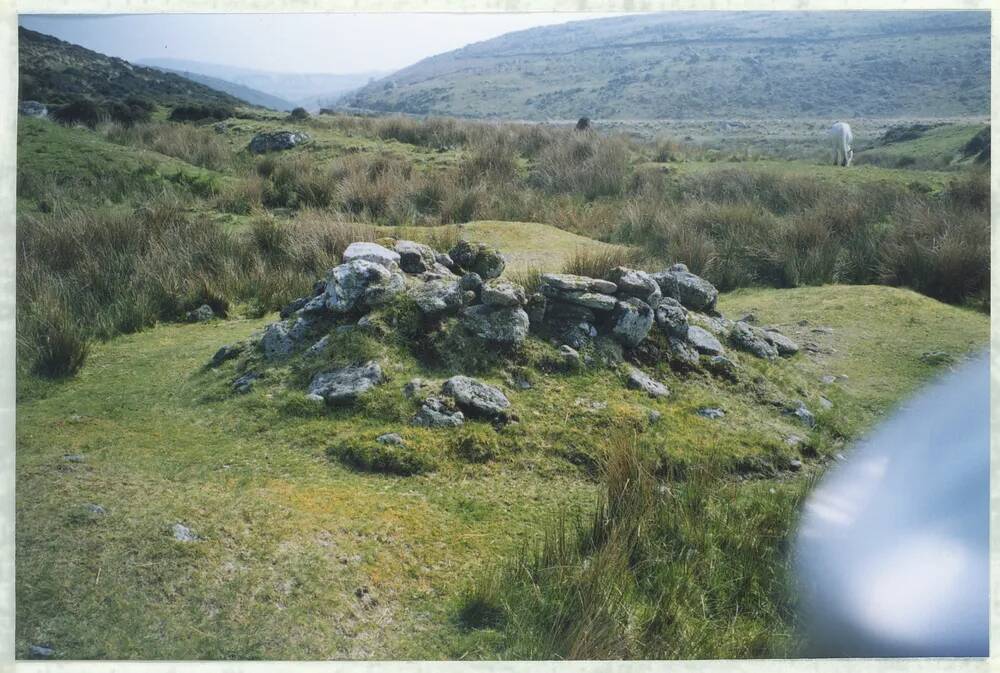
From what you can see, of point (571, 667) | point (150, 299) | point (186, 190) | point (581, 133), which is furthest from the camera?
point (581, 133)

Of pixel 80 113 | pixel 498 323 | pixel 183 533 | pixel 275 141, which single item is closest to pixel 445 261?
pixel 498 323

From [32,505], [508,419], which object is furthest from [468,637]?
[32,505]

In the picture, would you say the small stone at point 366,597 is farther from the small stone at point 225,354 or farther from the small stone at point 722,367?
the small stone at point 722,367

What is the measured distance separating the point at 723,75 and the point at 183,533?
63.9 metres

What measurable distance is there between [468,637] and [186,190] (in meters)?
10.8

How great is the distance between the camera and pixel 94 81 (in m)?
29.6

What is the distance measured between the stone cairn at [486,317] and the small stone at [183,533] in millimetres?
1391

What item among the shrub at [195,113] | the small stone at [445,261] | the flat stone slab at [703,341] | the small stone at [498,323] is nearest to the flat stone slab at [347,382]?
the small stone at [498,323]

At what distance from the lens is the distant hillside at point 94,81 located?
2336 centimetres

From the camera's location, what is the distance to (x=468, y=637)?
9.43ft

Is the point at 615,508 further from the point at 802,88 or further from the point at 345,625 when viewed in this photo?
the point at 802,88

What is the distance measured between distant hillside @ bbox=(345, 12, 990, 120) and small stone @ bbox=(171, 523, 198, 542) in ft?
129

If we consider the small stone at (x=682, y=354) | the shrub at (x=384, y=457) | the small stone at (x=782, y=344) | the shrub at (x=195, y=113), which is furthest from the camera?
the shrub at (x=195, y=113)

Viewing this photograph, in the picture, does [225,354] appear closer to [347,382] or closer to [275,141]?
[347,382]
